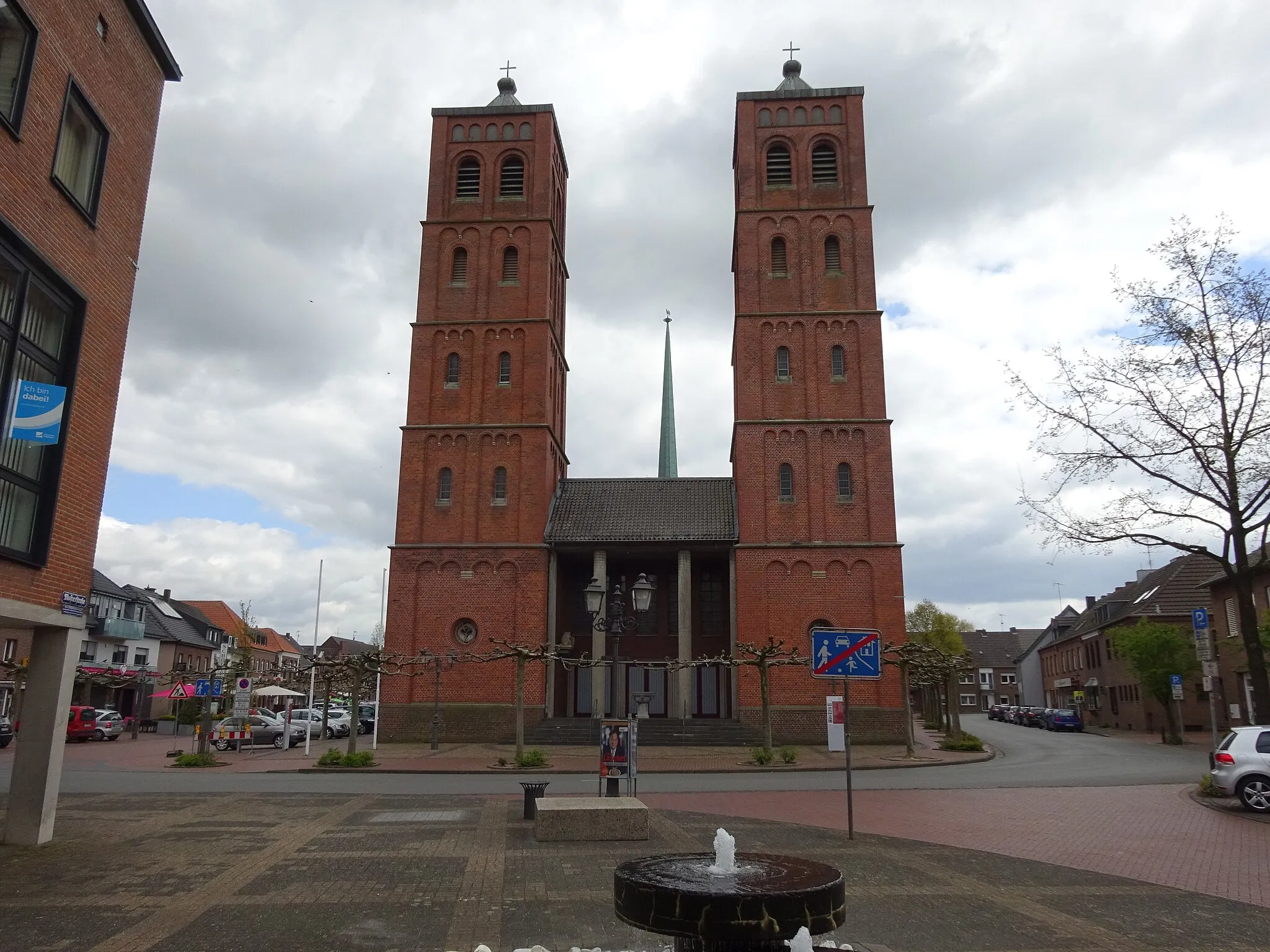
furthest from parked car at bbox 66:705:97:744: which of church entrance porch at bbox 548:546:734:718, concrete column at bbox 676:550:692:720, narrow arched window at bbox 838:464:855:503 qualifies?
narrow arched window at bbox 838:464:855:503

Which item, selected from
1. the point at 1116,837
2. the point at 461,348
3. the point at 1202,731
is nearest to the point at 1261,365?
the point at 1116,837

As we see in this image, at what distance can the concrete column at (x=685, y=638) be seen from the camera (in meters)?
35.6

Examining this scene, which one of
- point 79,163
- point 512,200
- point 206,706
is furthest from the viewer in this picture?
point 512,200

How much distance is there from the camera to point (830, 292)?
126ft

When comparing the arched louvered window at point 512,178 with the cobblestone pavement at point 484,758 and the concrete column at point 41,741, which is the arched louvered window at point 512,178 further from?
the concrete column at point 41,741

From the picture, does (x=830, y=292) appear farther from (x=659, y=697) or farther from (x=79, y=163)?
(x=79, y=163)

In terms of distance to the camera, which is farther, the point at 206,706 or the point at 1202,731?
the point at 1202,731

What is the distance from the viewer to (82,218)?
11.6m

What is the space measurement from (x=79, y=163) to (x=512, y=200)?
30.0m

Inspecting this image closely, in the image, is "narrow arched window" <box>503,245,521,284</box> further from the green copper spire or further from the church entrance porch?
the green copper spire

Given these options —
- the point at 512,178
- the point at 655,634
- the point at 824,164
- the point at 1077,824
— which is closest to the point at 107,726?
the point at 655,634

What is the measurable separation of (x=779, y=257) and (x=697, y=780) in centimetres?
2373

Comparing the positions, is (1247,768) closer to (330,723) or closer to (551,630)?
(551,630)

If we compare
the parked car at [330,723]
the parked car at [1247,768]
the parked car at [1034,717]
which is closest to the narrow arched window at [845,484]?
the parked car at [1247,768]
